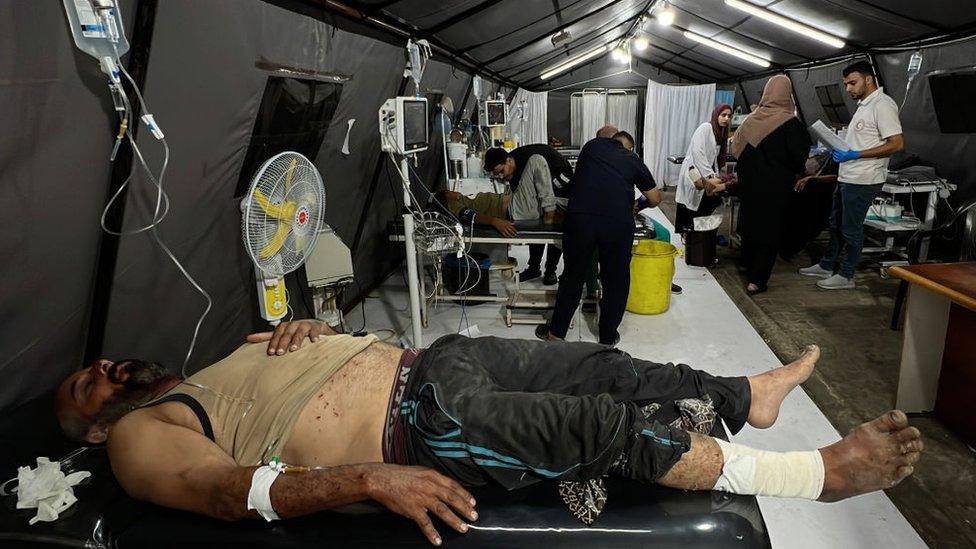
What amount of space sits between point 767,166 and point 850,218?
646 millimetres

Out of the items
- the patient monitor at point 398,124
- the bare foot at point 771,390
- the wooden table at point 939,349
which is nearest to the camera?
the bare foot at point 771,390

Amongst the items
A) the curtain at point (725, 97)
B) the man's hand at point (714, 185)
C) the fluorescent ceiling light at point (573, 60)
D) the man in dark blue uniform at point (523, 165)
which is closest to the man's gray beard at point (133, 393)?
the man in dark blue uniform at point (523, 165)

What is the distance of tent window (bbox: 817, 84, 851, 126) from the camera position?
5.24 m

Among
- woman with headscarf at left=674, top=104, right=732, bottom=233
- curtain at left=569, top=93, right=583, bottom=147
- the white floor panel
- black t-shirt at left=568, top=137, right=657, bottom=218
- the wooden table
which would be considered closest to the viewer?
the white floor panel

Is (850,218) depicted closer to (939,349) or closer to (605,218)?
(939,349)

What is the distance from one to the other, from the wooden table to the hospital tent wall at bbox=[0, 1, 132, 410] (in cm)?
260

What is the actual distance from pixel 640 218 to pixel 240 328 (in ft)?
7.72

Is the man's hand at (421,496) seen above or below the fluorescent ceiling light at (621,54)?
below

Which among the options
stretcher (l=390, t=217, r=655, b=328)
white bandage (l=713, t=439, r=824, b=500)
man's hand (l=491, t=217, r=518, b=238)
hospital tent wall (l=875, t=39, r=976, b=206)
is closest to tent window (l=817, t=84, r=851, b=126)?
hospital tent wall (l=875, t=39, r=976, b=206)

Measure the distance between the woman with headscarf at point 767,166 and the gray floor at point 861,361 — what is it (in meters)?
0.34

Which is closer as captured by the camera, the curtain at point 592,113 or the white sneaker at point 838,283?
the white sneaker at point 838,283

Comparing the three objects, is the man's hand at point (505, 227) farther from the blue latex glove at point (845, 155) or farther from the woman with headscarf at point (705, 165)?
the blue latex glove at point (845, 155)

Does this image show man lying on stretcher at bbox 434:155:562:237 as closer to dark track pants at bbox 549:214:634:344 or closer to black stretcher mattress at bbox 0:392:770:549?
dark track pants at bbox 549:214:634:344

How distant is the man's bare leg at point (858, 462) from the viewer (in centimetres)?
111
